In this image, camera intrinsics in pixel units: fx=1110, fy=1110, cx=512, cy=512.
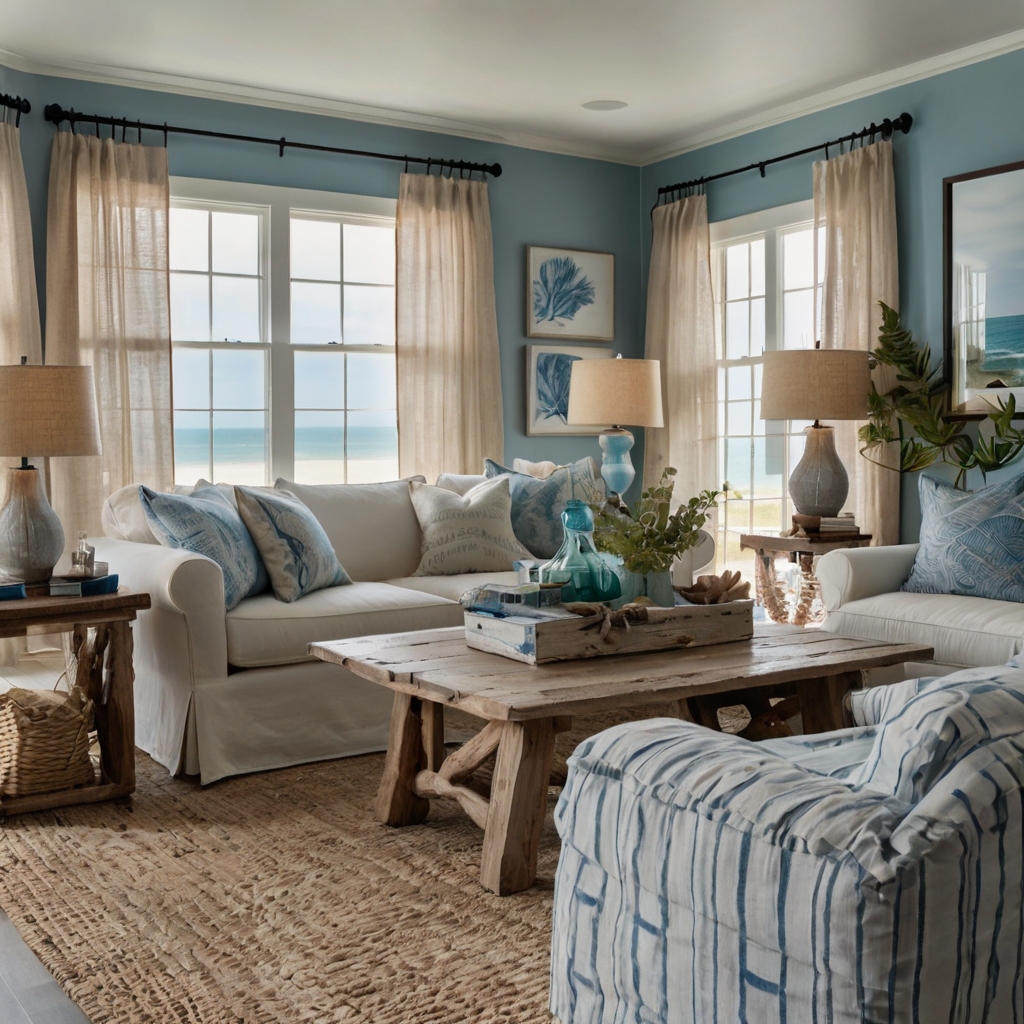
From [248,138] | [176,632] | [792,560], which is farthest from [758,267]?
[176,632]

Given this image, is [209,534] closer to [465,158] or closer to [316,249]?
[316,249]

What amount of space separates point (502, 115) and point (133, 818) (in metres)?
4.00

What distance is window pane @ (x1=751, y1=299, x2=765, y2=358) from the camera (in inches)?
232

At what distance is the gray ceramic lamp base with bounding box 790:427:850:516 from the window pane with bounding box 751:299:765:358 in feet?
3.81

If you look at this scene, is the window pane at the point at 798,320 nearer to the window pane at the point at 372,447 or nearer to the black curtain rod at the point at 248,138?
the black curtain rod at the point at 248,138

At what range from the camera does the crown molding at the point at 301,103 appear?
189 inches

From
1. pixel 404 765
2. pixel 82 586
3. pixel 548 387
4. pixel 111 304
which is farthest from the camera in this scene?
pixel 548 387

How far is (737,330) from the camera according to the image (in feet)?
19.9

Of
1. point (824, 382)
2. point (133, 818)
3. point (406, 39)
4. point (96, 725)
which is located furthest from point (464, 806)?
point (406, 39)

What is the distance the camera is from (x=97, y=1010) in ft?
6.56

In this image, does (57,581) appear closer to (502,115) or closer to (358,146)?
(358,146)

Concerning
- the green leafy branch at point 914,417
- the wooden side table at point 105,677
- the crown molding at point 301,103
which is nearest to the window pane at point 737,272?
the crown molding at point 301,103

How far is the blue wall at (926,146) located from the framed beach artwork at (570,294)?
1.12 metres

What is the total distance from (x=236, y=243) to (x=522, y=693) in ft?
12.1
